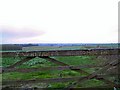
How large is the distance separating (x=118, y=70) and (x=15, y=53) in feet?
9.65

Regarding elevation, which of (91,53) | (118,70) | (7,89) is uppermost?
(91,53)

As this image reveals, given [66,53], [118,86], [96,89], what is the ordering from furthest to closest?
[96,89] < [118,86] < [66,53]

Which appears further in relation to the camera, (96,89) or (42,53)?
(96,89)

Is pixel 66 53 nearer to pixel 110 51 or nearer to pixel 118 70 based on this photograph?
pixel 110 51

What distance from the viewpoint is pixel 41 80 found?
7426 mm

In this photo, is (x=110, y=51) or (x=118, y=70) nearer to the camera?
(x=110, y=51)

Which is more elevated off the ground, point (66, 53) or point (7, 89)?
point (66, 53)

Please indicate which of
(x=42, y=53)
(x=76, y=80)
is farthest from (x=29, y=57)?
(x=76, y=80)

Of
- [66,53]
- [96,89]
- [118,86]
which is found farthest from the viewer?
[96,89]

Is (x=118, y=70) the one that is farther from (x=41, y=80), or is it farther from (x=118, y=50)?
(x=41, y=80)

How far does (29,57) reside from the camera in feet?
22.5

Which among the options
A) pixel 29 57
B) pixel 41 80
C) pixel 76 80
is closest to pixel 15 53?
pixel 29 57

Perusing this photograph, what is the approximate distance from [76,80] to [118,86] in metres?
1.13

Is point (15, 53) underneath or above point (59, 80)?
above
